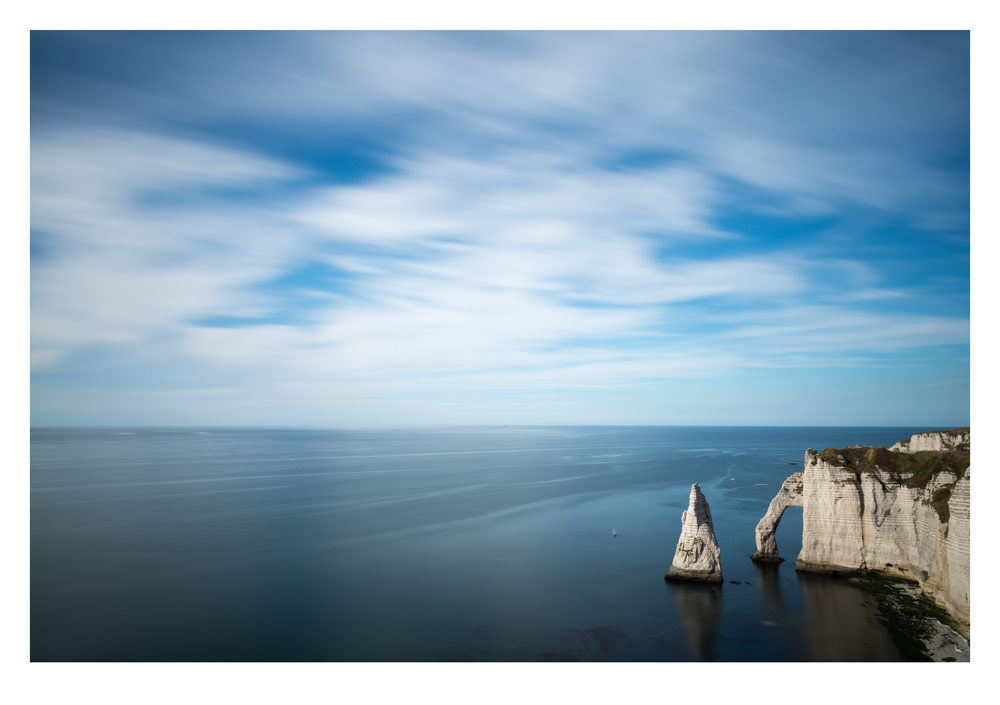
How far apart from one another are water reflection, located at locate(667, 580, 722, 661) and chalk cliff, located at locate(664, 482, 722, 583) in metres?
0.56

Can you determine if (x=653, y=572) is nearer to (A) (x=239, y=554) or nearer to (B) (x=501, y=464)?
(A) (x=239, y=554)

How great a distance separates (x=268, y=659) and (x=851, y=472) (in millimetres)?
33024

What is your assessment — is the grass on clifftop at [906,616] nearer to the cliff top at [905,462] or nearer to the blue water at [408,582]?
the blue water at [408,582]

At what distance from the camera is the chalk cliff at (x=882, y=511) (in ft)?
81.3

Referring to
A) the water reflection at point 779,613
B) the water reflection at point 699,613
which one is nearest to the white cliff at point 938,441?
the water reflection at point 779,613

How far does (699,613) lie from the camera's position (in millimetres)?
27375

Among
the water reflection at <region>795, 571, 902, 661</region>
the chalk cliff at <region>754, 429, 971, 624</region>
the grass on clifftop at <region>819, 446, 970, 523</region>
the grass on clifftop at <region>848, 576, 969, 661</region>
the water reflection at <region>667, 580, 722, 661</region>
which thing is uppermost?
the grass on clifftop at <region>819, 446, 970, 523</region>

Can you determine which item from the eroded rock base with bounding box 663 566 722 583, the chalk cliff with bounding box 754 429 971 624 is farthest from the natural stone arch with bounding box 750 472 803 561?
the eroded rock base with bounding box 663 566 722 583

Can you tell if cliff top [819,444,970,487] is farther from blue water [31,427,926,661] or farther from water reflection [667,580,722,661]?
water reflection [667,580,722,661]

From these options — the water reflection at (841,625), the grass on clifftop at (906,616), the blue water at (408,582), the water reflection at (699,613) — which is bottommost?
the blue water at (408,582)

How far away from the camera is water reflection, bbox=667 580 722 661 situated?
23672 millimetres

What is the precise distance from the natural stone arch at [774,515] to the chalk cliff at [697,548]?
5657 millimetres

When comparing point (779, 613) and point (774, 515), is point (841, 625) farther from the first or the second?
point (774, 515)

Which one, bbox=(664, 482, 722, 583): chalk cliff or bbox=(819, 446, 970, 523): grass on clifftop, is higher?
bbox=(819, 446, 970, 523): grass on clifftop
